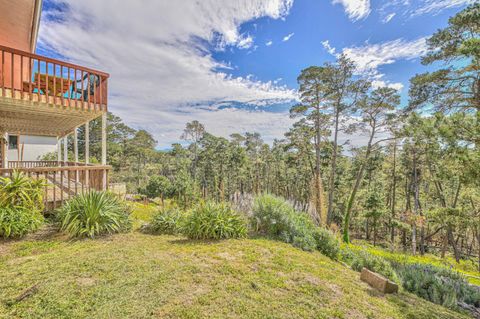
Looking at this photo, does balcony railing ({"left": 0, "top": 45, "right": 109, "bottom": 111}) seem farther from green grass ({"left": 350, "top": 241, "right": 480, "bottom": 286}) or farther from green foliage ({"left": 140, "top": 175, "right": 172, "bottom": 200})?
green foliage ({"left": 140, "top": 175, "right": 172, "bottom": 200})

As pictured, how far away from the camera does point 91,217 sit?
12.9 feet

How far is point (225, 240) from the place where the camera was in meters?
4.05

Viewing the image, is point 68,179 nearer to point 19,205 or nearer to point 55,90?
point 19,205

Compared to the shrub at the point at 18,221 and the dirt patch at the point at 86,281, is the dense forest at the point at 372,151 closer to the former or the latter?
the dirt patch at the point at 86,281

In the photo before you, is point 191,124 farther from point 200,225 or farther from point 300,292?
point 300,292

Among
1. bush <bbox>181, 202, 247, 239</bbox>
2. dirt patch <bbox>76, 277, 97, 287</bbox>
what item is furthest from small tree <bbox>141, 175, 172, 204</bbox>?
dirt patch <bbox>76, 277, 97, 287</bbox>

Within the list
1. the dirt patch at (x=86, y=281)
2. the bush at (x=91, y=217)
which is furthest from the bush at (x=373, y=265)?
the bush at (x=91, y=217)

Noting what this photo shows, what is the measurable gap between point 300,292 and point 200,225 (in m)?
2.30

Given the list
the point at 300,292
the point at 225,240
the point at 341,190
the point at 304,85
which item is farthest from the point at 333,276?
the point at 341,190

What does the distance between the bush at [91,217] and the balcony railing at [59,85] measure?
99.7 inches

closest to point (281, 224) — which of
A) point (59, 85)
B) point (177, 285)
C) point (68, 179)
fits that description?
point (177, 285)

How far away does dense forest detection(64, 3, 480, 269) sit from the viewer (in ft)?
14.7

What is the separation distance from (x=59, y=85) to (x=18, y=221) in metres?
3.34

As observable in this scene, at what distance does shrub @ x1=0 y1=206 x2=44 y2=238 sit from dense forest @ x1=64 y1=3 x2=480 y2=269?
371 centimetres
